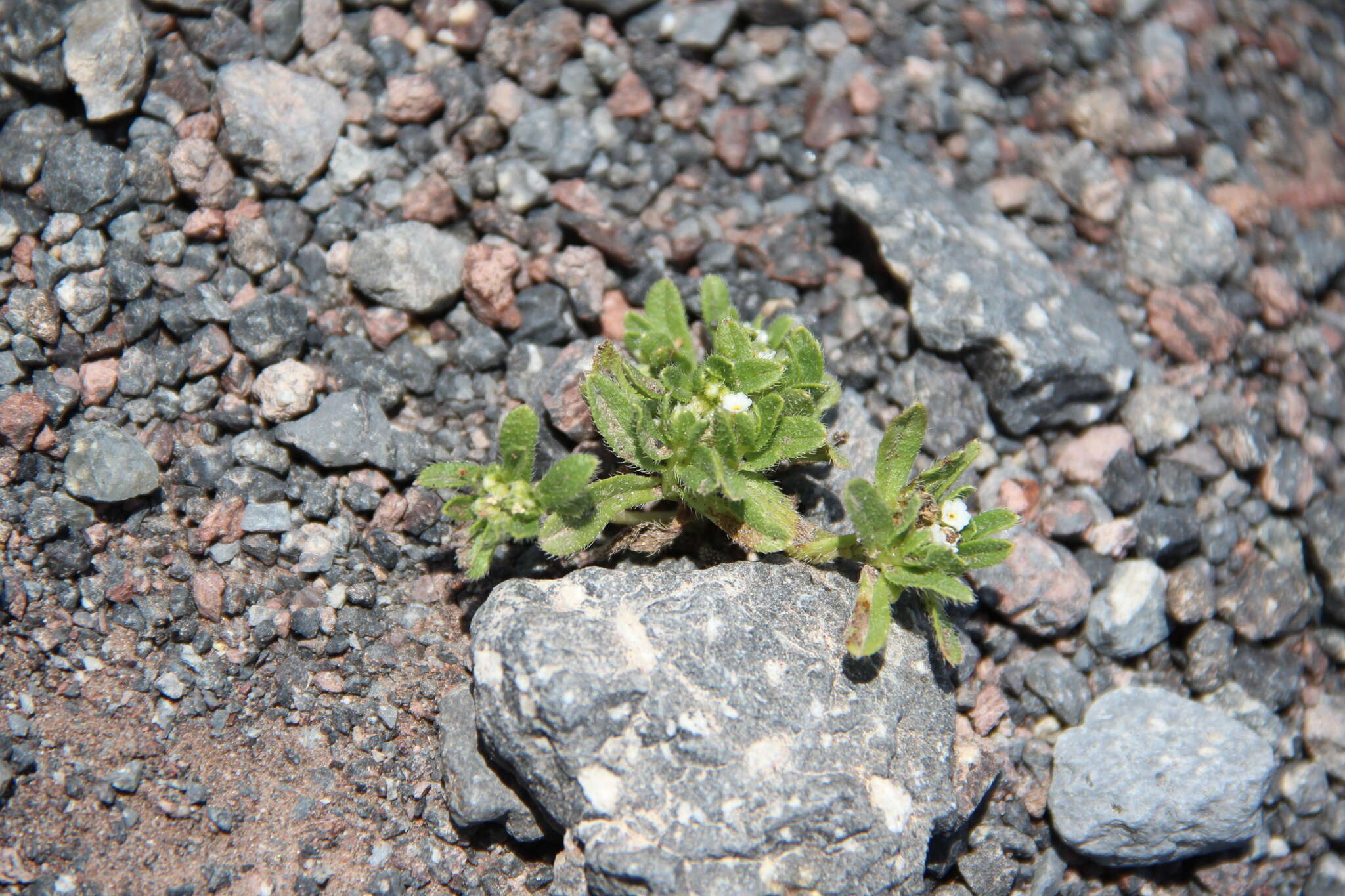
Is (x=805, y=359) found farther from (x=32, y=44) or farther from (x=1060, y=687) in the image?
(x=32, y=44)

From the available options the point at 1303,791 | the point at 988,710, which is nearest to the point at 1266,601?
the point at 1303,791

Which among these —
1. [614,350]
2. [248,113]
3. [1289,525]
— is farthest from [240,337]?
[1289,525]

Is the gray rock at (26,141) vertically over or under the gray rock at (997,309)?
over

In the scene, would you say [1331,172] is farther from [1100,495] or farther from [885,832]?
[885,832]

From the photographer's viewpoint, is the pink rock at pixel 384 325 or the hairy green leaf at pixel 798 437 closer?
the hairy green leaf at pixel 798 437

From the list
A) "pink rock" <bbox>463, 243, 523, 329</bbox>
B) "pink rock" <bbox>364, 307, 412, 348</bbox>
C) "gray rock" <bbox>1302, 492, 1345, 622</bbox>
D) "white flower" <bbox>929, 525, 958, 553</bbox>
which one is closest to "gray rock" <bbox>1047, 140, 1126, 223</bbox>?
"gray rock" <bbox>1302, 492, 1345, 622</bbox>

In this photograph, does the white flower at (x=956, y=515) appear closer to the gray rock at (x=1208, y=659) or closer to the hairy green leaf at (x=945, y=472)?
the hairy green leaf at (x=945, y=472)

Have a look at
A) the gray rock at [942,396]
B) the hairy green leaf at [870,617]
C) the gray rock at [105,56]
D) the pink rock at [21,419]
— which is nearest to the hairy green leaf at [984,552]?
the hairy green leaf at [870,617]
